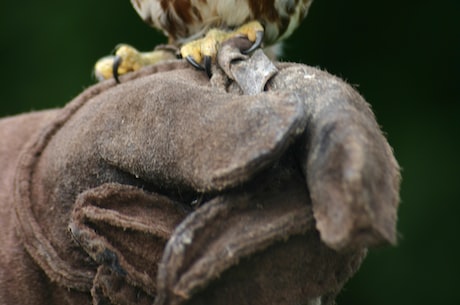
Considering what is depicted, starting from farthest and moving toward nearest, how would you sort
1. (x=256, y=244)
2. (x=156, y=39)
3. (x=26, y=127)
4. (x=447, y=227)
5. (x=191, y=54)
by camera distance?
(x=156, y=39), (x=447, y=227), (x=26, y=127), (x=191, y=54), (x=256, y=244)

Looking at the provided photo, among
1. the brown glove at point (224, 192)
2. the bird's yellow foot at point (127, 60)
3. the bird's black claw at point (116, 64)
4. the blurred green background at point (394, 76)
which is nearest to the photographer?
the brown glove at point (224, 192)

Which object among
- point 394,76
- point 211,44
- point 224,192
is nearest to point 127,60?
point 211,44

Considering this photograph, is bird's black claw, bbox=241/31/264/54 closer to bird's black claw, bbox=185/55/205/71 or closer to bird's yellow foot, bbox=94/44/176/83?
bird's black claw, bbox=185/55/205/71

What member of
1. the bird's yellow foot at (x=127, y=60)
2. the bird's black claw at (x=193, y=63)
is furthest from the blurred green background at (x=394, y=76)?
the bird's black claw at (x=193, y=63)

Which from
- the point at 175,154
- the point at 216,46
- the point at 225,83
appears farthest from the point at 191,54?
the point at 175,154

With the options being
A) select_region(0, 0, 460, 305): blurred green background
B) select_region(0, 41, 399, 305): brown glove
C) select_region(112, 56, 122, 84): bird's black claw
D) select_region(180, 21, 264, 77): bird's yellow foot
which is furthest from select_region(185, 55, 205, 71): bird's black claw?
select_region(0, 0, 460, 305): blurred green background

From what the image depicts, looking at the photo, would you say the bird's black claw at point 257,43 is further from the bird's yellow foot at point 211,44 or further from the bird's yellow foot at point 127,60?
the bird's yellow foot at point 127,60

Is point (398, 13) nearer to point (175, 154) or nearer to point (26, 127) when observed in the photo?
point (26, 127)
